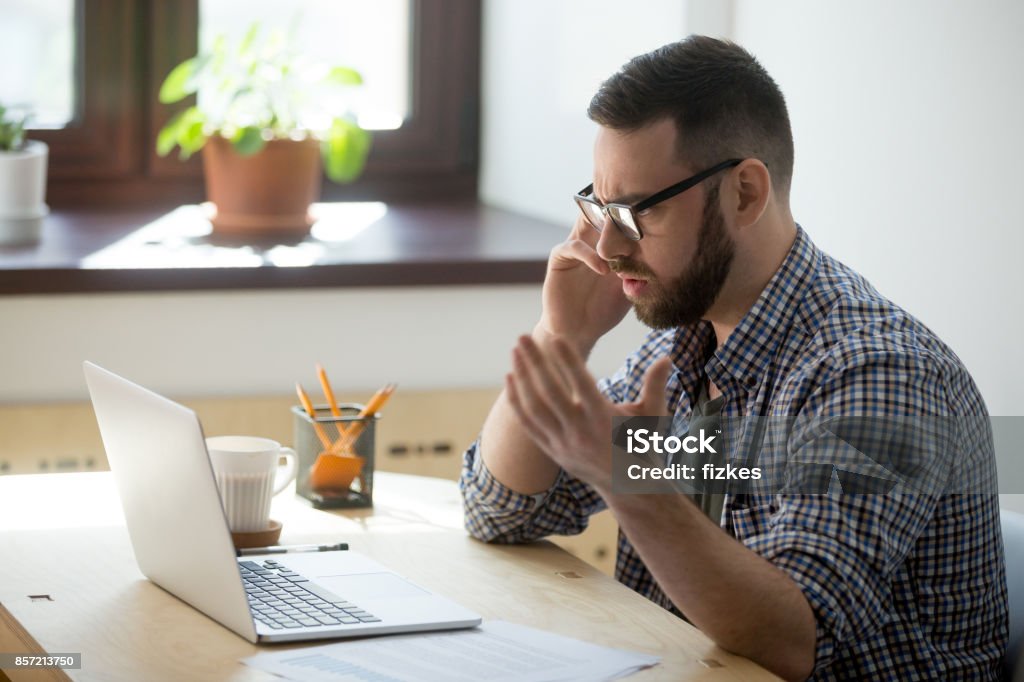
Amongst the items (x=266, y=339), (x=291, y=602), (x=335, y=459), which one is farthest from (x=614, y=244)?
(x=266, y=339)

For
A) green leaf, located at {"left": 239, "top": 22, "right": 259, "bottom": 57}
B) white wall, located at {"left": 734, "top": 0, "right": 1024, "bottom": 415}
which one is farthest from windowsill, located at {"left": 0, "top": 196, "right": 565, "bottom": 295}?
white wall, located at {"left": 734, "top": 0, "right": 1024, "bottom": 415}

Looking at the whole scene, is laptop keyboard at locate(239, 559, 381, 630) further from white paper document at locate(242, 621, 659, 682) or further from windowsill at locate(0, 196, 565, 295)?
windowsill at locate(0, 196, 565, 295)

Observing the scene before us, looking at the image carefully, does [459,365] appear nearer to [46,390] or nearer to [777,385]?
[46,390]

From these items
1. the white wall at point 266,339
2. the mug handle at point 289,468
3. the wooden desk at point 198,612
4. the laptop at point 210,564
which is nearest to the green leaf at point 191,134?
the white wall at point 266,339

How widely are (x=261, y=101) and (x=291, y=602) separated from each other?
179cm

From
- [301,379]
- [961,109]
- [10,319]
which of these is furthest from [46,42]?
[961,109]

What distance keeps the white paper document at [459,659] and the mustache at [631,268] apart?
1.61ft

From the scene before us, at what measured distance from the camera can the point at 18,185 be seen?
2.73 m

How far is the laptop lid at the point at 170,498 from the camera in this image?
4.28ft

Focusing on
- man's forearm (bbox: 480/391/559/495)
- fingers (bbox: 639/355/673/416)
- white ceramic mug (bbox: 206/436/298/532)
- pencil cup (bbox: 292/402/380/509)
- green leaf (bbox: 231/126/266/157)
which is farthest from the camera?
green leaf (bbox: 231/126/266/157)

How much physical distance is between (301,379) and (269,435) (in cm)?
12

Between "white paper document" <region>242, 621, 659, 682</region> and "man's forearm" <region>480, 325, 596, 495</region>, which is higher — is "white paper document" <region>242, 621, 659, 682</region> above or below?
below

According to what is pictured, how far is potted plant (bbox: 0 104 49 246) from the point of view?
8.91 feet

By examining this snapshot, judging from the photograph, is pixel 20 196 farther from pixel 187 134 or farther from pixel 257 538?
pixel 257 538
